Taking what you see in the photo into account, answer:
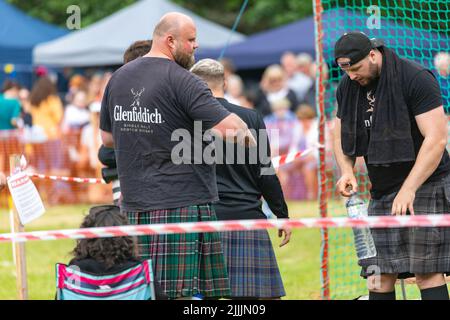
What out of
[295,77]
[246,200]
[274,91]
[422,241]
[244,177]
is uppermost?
[295,77]

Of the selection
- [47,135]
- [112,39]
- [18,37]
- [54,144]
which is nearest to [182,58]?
[54,144]

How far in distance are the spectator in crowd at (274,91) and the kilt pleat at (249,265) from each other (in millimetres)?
9071

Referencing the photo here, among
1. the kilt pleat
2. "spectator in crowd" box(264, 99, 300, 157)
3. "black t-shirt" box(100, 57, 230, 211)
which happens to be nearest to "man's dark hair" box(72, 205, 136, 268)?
"black t-shirt" box(100, 57, 230, 211)

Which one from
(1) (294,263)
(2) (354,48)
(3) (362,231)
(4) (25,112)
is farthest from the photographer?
(4) (25,112)

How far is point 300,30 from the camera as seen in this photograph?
57.4ft

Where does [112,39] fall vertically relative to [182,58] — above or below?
above

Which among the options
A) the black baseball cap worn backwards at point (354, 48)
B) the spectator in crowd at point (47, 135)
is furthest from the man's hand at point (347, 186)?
the spectator in crowd at point (47, 135)

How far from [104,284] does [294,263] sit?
4871 millimetres

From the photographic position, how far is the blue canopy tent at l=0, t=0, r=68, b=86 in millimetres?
19625

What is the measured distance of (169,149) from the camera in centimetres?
478

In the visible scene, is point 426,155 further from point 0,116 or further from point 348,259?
point 0,116

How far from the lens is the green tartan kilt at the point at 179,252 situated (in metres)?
4.84

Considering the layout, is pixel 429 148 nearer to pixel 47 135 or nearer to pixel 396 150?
pixel 396 150

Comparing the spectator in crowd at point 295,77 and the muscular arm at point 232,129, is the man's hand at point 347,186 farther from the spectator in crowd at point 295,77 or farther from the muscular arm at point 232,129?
the spectator in crowd at point 295,77
